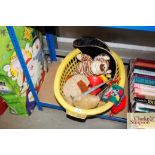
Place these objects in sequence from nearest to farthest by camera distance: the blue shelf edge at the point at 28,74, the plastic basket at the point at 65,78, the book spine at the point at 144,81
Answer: the blue shelf edge at the point at 28,74, the plastic basket at the point at 65,78, the book spine at the point at 144,81

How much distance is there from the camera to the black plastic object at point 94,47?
111 cm

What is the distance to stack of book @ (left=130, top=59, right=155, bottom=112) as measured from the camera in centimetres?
103

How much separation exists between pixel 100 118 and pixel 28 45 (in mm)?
582

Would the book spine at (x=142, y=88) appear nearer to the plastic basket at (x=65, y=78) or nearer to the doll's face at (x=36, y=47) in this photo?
the plastic basket at (x=65, y=78)

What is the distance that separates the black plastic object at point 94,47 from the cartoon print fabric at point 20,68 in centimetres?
23

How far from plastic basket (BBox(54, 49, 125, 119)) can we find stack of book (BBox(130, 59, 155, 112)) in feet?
0.26

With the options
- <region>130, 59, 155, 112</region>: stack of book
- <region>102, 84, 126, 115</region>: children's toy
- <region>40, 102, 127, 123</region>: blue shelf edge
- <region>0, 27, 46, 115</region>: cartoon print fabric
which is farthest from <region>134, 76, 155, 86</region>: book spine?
<region>0, 27, 46, 115</region>: cartoon print fabric

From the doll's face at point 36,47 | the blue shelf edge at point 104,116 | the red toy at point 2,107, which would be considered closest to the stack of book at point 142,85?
the blue shelf edge at point 104,116

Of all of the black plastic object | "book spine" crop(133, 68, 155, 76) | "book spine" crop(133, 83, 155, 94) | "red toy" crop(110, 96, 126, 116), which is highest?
the black plastic object

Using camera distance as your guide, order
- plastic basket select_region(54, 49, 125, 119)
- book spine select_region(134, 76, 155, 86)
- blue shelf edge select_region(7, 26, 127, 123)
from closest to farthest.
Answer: blue shelf edge select_region(7, 26, 127, 123), plastic basket select_region(54, 49, 125, 119), book spine select_region(134, 76, 155, 86)

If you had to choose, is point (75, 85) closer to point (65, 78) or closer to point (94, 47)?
point (65, 78)

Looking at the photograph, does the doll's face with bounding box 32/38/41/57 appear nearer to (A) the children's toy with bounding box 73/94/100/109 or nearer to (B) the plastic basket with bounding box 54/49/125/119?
(B) the plastic basket with bounding box 54/49/125/119
